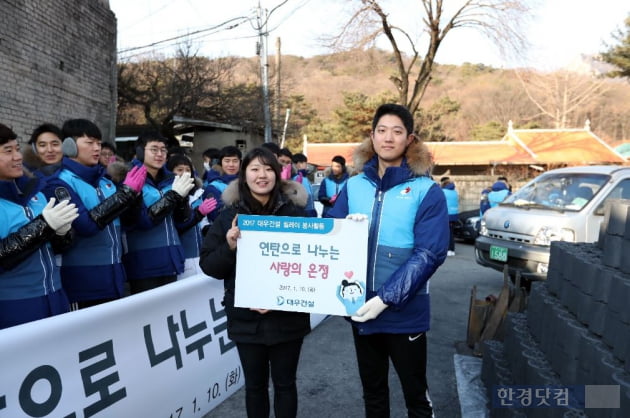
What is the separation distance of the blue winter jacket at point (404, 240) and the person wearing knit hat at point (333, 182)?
627 centimetres

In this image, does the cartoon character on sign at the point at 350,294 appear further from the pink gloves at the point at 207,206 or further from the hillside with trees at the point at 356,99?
the hillside with trees at the point at 356,99

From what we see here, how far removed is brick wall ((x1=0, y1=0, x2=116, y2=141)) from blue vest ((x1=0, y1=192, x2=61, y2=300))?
685 cm

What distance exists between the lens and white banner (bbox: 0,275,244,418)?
211cm

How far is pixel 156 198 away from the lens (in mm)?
3867

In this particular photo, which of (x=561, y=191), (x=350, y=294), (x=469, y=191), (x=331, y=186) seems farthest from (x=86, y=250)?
(x=469, y=191)

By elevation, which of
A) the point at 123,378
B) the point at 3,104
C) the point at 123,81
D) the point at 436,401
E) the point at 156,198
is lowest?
the point at 436,401

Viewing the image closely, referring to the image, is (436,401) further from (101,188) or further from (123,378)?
(101,188)

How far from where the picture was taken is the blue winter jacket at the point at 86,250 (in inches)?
117

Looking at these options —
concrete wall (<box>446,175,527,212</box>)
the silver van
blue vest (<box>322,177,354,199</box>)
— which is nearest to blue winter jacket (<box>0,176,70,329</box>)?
the silver van

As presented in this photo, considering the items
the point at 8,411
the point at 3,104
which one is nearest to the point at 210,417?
the point at 8,411

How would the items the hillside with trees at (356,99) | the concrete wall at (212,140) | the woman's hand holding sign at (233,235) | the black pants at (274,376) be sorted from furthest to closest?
1. the hillside with trees at (356,99)
2. the concrete wall at (212,140)
3. the black pants at (274,376)
4. the woman's hand holding sign at (233,235)

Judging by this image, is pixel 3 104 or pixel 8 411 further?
pixel 3 104

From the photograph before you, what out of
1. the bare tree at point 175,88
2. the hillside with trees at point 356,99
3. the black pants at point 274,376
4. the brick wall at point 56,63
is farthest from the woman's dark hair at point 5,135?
the bare tree at point 175,88

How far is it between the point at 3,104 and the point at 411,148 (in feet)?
27.5
